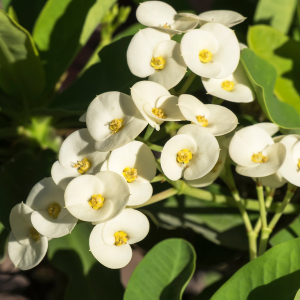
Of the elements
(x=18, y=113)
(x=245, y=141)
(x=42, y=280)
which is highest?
(x=245, y=141)

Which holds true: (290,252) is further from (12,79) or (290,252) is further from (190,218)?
(12,79)

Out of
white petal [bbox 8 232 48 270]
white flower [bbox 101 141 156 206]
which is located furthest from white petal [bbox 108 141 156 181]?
white petal [bbox 8 232 48 270]

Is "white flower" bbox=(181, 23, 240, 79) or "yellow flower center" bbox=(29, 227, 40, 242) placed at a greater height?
"white flower" bbox=(181, 23, 240, 79)

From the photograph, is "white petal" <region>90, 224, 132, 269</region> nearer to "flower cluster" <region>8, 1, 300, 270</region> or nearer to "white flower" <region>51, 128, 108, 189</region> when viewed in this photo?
"flower cluster" <region>8, 1, 300, 270</region>

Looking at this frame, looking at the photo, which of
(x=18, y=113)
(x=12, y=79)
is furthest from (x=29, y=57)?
(x=18, y=113)

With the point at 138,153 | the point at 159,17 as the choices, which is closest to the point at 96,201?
the point at 138,153

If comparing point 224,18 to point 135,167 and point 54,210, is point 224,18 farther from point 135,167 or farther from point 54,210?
point 54,210
